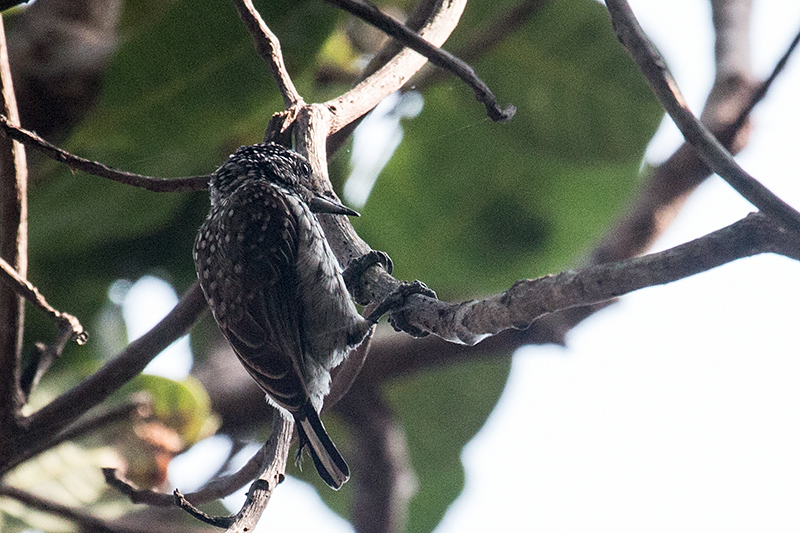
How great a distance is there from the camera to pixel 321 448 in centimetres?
230

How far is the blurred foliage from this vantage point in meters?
3.74

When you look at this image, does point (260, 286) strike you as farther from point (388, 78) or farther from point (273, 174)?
point (388, 78)

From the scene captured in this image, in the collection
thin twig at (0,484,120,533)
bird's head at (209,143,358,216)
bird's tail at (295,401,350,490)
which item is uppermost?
bird's head at (209,143,358,216)

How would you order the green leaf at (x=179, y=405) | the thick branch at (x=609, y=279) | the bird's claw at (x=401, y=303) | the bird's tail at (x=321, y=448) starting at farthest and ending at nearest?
1. the green leaf at (x=179, y=405)
2. the bird's tail at (x=321, y=448)
3. the bird's claw at (x=401, y=303)
4. the thick branch at (x=609, y=279)

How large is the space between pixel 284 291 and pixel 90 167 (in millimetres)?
678

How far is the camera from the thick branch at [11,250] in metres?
2.15

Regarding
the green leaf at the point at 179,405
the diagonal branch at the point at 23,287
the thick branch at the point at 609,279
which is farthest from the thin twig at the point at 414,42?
the green leaf at the point at 179,405

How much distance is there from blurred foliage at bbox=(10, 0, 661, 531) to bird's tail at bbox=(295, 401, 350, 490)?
1740 mm

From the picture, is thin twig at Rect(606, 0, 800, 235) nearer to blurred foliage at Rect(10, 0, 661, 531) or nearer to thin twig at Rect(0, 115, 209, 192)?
thin twig at Rect(0, 115, 209, 192)

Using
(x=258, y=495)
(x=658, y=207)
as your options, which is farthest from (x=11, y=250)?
(x=658, y=207)

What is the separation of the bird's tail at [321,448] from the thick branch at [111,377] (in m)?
0.42

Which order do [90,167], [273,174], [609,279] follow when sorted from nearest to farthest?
[609,279], [90,167], [273,174]

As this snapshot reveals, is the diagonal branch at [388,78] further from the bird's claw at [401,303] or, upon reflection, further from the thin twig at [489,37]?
the thin twig at [489,37]

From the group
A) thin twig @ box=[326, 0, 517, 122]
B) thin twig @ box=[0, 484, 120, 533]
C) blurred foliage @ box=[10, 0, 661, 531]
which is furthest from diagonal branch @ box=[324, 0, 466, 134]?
thin twig @ box=[0, 484, 120, 533]
